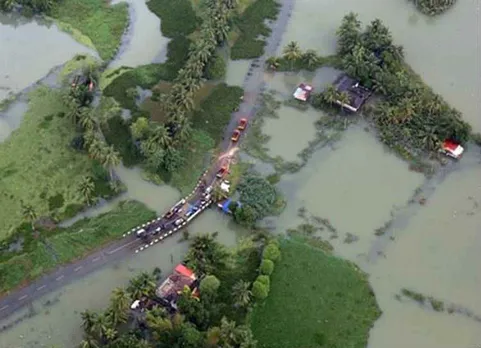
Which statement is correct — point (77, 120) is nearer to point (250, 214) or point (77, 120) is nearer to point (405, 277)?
point (250, 214)

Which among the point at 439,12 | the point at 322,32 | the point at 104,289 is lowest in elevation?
the point at 104,289

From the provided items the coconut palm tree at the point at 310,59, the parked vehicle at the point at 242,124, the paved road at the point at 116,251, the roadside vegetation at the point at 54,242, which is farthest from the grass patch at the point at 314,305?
the coconut palm tree at the point at 310,59

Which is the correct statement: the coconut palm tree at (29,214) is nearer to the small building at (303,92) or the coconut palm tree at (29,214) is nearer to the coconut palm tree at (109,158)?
the coconut palm tree at (109,158)

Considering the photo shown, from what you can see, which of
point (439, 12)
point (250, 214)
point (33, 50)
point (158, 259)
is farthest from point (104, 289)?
point (439, 12)

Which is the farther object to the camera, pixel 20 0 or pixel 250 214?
pixel 20 0

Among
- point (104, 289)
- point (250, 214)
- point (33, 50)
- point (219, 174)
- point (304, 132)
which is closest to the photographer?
point (104, 289)

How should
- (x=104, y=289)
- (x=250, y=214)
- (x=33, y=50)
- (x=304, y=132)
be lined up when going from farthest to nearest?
(x=33, y=50) < (x=304, y=132) < (x=250, y=214) < (x=104, y=289)
